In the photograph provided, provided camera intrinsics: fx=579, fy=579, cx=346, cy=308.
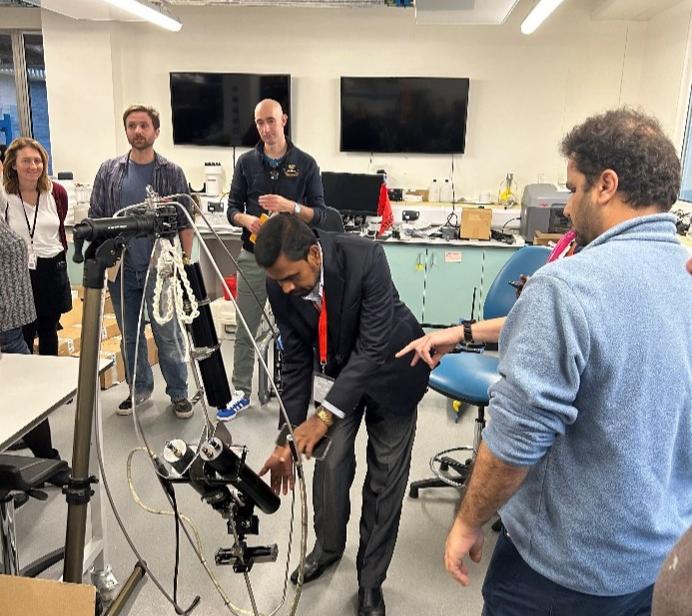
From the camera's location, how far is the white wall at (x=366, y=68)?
4.92m

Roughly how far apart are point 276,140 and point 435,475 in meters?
1.94

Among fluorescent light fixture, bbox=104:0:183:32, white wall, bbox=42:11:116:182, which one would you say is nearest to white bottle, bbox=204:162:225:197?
white wall, bbox=42:11:116:182

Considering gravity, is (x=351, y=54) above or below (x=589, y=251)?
above

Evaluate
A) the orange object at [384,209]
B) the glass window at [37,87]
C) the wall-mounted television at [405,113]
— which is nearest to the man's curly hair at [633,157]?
the orange object at [384,209]

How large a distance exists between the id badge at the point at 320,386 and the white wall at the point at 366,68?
3.87 m

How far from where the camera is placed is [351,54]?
510 cm

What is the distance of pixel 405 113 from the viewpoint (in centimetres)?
505

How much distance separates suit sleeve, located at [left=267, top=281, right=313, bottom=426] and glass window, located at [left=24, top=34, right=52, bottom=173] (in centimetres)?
461

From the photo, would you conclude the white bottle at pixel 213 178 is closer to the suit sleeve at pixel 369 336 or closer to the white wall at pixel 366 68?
the white wall at pixel 366 68

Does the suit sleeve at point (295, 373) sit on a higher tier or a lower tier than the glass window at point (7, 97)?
lower

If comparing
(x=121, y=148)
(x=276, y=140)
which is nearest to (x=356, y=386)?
(x=276, y=140)

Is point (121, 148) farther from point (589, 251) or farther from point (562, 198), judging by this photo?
point (589, 251)

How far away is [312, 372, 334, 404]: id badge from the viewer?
171cm

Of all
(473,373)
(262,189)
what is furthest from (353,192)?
(473,373)
